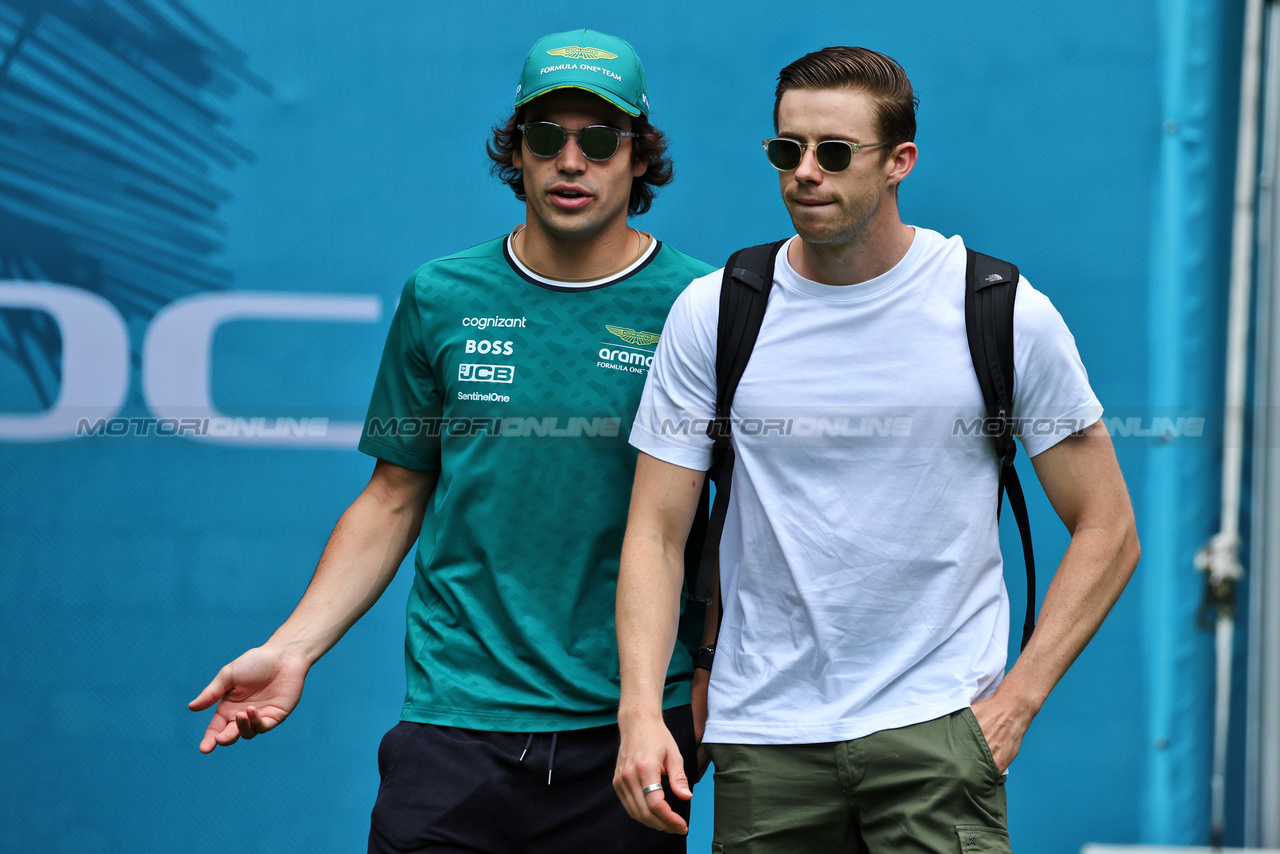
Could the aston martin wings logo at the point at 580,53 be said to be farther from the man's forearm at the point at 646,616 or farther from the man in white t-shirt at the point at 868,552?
the man's forearm at the point at 646,616

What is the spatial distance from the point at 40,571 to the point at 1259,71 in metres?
3.23

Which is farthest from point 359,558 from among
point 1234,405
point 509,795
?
point 1234,405

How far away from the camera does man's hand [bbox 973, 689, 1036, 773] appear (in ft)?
5.89

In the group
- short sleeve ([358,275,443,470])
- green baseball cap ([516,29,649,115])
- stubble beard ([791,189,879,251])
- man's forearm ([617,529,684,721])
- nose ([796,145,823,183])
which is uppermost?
green baseball cap ([516,29,649,115])

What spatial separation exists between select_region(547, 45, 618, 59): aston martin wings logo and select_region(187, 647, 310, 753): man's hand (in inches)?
44.5

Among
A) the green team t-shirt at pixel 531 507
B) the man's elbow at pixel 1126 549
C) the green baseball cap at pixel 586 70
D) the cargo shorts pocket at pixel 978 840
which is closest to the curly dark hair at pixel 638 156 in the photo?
the green baseball cap at pixel 586 70

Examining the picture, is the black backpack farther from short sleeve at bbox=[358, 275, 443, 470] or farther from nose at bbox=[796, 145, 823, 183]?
short sleeve at bbox=[358, 275, 443, 470]

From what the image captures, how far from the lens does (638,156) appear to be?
7.62ft

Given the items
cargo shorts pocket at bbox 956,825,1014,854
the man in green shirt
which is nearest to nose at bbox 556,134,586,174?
the man in green shirt

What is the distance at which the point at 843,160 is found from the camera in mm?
1871

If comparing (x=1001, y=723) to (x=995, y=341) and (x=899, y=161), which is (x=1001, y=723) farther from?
(x=899, y=161)

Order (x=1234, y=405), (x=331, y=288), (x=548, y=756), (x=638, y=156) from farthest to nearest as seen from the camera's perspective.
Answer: (x=331, y=288)
(x=1234, y=405)
(x=638, y=156)
(x=548, y=756)

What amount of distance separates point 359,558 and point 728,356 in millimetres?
796

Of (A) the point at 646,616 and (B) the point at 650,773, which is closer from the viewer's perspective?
(B) the point at 650,773
